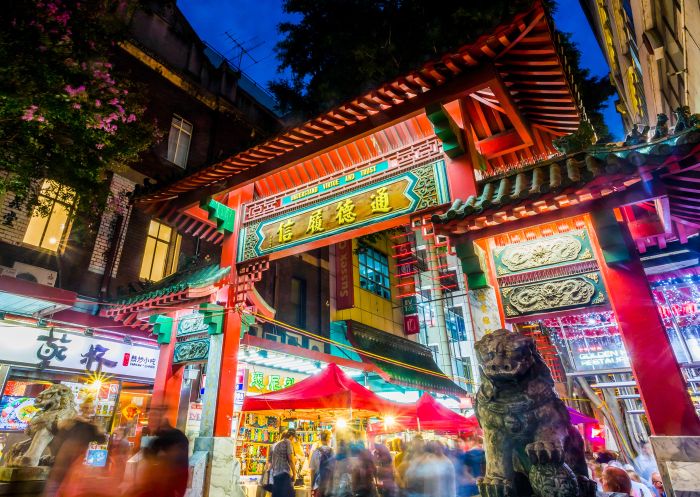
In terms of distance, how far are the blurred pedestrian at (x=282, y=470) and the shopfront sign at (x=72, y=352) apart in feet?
15.8

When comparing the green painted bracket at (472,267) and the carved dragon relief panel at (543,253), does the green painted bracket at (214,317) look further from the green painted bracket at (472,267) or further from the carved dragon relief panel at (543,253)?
the carved dragon relief panel at (543,253)

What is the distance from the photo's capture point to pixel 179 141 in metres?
14.5

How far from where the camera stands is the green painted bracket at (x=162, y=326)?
9523 mm

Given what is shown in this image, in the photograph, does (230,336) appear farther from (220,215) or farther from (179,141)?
(179,141)

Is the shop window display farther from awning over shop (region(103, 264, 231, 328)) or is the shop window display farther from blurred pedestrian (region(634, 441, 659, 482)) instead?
blurred pedestrian (region(634, 441, 659, 482))

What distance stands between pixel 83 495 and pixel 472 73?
7677 mm

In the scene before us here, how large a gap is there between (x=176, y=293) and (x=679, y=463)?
331 inches

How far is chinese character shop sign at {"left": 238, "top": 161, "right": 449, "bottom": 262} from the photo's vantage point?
6.73 metres

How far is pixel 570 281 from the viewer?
5.38 meters

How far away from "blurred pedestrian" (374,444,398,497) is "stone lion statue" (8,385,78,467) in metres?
5.44

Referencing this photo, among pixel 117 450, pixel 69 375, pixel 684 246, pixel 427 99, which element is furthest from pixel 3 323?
pixel 684 246

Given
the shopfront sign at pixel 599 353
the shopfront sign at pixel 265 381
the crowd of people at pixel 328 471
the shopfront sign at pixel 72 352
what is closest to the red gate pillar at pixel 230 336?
the crowd of people at pixel 328 471

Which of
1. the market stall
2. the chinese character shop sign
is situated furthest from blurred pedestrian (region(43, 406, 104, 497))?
the chinese character shop sign

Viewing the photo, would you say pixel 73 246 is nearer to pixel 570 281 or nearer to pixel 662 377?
pixel 570 281
